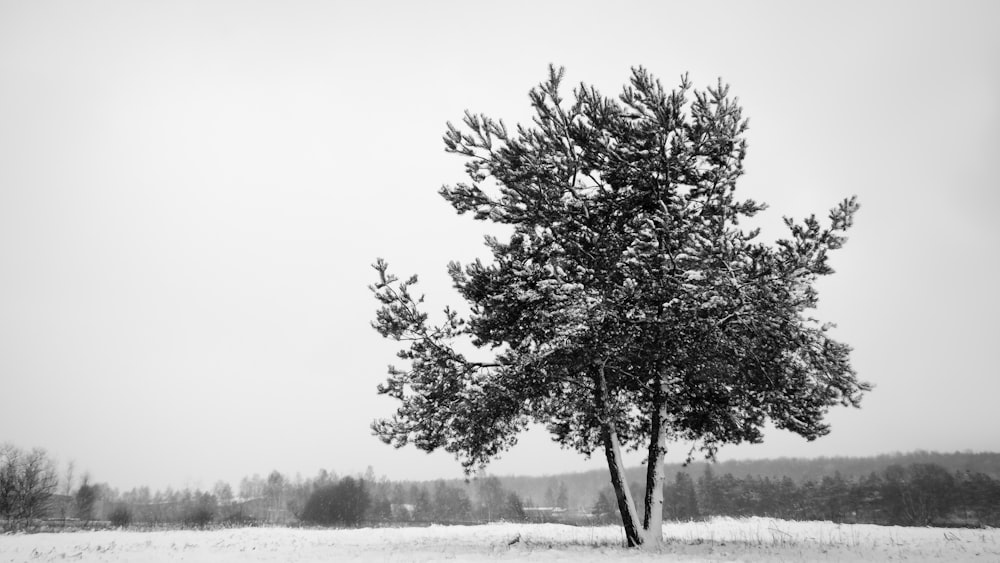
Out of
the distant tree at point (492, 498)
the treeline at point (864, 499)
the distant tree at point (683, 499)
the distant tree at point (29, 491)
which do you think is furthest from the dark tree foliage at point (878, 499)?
the distant tree at point (29, 491)

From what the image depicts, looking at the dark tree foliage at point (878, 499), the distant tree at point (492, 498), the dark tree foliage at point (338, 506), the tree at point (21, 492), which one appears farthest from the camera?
the distant tree at point (492, 498)

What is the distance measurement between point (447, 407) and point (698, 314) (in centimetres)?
627

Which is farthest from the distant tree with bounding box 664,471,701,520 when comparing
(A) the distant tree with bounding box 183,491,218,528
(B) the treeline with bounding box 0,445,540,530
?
(A) the distant tree with bounding box 183,491,218,528

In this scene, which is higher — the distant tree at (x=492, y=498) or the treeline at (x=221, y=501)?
the treeline at (x=221, y=501)

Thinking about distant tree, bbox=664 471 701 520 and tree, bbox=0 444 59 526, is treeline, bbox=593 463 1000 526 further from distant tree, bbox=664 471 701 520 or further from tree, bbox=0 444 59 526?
tree, bbox=0 444 59 526

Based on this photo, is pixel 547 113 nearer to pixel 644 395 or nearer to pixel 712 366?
pixel 712 366

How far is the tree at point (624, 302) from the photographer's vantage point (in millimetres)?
9891

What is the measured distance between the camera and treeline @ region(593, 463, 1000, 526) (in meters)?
75.5

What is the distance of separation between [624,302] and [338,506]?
82610mm

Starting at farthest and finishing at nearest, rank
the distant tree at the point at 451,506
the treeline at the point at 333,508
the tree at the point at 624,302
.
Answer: the distant tree at the point at 451,506 → the treeline at the point at 333,508 → the tree at the point at 624,302

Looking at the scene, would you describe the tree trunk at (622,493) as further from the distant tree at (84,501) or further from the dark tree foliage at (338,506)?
the distant tree at (84,501)

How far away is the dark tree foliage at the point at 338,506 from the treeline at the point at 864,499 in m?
44.0

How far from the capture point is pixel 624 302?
10.2 metres

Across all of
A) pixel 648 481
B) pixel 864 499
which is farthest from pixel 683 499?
pixel 648 481
